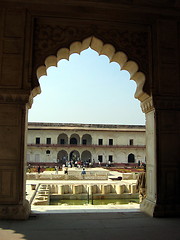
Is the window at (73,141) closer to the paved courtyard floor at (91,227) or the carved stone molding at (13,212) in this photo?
the paved courtyard floor at (91,227)

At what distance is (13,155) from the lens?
4781mm

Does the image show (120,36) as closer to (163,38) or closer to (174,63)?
(163,38)

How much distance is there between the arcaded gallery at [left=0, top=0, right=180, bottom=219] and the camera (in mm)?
4840

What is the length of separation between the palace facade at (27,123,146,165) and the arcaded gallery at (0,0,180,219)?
30638 mm

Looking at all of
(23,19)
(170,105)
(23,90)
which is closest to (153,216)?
(170,105)

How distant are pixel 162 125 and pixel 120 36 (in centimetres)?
206

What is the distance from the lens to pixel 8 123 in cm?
485

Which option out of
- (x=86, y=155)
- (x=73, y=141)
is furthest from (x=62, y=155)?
(x=86, y=155)

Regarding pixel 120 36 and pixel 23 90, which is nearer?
pixel 23 90

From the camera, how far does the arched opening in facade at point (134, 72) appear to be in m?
5.30

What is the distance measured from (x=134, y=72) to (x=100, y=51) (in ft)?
2.91

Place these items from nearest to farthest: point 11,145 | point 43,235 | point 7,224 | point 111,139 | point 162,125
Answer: point 43,235 → point 7,224 → point 11,145 → point 162,125 → point 111,139

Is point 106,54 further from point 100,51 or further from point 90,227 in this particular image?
point 90,227

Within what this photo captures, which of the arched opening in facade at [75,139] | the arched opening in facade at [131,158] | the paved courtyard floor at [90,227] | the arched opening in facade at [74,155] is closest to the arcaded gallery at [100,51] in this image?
the paved courtyard floor at [90,227]
